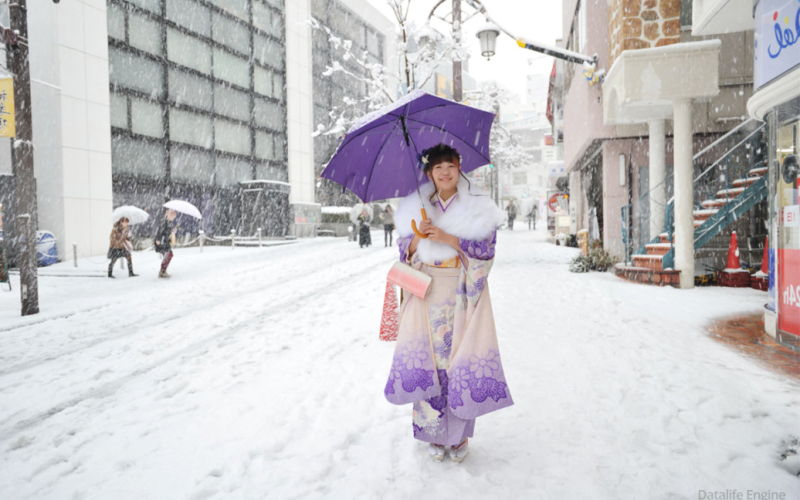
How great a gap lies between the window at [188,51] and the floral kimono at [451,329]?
912 inches

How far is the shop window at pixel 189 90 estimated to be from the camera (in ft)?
71.2

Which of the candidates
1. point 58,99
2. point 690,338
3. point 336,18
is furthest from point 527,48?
point 336,18

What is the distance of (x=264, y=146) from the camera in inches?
1070

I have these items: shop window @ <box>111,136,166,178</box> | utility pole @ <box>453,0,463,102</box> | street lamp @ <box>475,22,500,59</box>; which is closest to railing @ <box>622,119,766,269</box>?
street lamp @ <box>475,22,500,59</box>

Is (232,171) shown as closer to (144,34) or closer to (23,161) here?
(144,34)

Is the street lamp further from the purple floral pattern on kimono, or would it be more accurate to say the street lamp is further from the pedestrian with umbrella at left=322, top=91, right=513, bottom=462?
the purple floral pattern on kimono

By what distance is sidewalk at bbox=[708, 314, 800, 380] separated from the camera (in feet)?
15.5

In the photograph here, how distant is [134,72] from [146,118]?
190cm

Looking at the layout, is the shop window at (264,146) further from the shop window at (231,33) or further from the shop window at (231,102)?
the shop window at (231,33)

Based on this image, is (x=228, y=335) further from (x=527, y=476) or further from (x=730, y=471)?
(x=730, y=471)

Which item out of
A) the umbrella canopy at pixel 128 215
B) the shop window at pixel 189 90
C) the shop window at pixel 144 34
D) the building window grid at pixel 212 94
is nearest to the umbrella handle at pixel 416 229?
the umbrella canopy at pixel 128 215

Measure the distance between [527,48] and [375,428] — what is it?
1118 centimetres

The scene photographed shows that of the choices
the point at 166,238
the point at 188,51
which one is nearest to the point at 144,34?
the point at 188,51

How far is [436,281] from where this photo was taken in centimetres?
301
